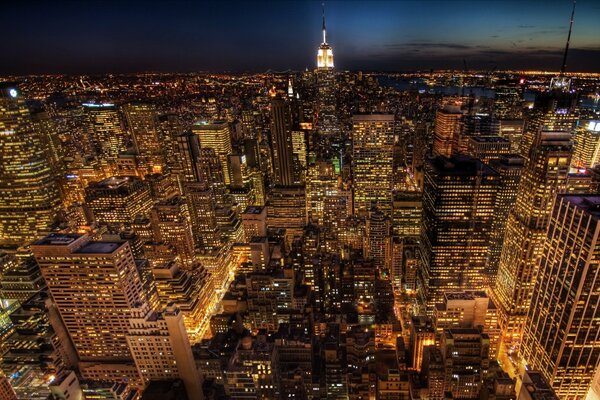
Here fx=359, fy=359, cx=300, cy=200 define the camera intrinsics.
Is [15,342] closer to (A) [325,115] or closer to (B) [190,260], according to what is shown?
(B) [190,260]

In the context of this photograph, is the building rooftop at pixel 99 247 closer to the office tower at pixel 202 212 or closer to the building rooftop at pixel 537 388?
the office tower at pixel 202 212

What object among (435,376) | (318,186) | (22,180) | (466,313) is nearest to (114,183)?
(22,180)

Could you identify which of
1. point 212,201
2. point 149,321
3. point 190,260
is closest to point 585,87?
point 212,201

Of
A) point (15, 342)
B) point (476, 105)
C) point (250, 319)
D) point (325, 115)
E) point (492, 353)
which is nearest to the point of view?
point (15, 342)

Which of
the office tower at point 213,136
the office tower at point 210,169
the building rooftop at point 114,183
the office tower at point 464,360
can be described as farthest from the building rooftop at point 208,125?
the office tower at point 464,360

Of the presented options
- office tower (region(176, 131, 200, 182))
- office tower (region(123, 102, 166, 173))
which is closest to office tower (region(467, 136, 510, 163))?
office tower (region(176, 131, 200, 182))

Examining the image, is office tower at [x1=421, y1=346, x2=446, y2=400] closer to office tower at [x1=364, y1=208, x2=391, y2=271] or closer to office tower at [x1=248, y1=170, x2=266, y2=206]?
office tower at [x1=364, y1=208, x2=391, y2=271]
